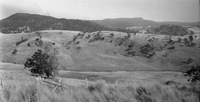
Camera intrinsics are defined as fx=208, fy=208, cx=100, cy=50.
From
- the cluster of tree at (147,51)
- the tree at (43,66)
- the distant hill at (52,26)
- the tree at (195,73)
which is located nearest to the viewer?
the tree at (195,73)

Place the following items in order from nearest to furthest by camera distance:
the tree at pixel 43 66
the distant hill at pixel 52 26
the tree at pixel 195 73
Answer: the tree at pixel 195 73 < the tree at pixel 43 66 < the distant hill at pixel 52 26

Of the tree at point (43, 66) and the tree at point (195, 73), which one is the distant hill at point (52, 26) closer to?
the tree at point (43, 66)

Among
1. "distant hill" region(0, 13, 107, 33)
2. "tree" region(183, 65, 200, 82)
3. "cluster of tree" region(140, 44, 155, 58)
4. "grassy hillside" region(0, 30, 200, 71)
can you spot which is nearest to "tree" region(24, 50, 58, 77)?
"tree" region(183, 65, 200, 82)

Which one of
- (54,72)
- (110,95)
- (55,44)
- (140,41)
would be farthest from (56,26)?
(110,95)

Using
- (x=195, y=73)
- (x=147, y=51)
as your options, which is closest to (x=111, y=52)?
(x=147, y=51)

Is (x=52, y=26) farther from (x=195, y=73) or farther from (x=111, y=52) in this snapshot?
(x=195, y=73)

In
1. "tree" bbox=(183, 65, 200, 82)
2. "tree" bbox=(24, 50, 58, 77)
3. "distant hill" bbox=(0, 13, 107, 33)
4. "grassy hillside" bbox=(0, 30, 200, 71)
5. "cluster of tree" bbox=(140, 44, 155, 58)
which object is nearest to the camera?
"tree" bbox=(183, 65, 200, 82)

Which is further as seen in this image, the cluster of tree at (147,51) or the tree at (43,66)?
the cluster of tree at (147,51)

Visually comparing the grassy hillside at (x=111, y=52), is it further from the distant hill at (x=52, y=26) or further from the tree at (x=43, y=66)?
the distant hill at (x=52, y=26)

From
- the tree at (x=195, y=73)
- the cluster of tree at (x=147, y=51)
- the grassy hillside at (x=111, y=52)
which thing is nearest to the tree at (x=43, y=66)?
the tree at (x=195, y=73)

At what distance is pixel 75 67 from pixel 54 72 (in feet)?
98.8

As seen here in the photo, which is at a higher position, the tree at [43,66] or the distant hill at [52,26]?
the distant hill at [52,26]

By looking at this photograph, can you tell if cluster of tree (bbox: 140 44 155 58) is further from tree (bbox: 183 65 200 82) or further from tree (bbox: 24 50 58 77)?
tree (bbox: 183 65 200 82)

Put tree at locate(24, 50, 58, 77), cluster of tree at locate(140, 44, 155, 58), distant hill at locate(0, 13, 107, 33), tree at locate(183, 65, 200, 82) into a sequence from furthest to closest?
distant hill at locate(0, 13, 107, 33)
cluster of tree at locate(140, 44, 155, 58)
tree at locate(24, 50, 58, 77)
tree at locate(183, 65, 200, 82)
